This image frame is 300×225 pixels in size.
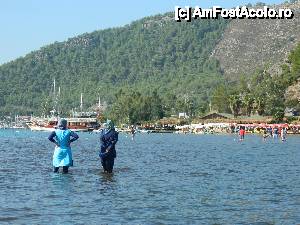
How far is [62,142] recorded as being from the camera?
32.6 meters

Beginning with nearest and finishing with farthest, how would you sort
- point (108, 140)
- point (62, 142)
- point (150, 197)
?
1. point (150, 197)
2. point (62, 142)
3. point (108, 140)

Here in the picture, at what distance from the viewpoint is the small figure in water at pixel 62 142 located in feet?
107

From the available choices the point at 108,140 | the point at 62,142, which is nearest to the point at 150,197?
the point at 62,142

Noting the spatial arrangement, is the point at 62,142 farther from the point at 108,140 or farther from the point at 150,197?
the point at 150,197

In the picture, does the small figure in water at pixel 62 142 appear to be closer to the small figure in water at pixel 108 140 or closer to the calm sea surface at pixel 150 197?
the calm sea surface at pixel 150 197

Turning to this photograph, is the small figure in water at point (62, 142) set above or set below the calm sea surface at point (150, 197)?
above

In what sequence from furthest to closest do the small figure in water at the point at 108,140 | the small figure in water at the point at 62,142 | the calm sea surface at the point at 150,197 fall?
the small figure in water at the point at 108,140 → the small figure in water at the point at 62,142 → the calm sea surface at the point at 150,197

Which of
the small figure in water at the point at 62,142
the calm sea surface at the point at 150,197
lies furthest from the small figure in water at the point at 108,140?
the small figure in water at the point at 62,142

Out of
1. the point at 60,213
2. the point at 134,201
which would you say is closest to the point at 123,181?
the point at 134,201

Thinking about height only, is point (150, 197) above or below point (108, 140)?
below

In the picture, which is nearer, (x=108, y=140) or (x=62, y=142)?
(x=62, y=142)

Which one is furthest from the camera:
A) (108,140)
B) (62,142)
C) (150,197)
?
(108,140)

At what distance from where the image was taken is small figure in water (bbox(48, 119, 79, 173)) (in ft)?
107

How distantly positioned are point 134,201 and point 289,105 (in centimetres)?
17889
